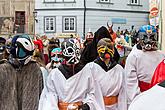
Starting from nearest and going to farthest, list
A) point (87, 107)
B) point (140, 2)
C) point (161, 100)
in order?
point (161, 100) → point (87, 107) → point (140, 2)

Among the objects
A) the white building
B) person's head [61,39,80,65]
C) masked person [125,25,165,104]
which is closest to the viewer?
person's head [61,39,80,65]

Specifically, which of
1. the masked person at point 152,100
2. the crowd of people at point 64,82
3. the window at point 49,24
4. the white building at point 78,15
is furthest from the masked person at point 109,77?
the window at point 49,24

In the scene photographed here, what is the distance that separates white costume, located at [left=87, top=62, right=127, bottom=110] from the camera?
4.92m

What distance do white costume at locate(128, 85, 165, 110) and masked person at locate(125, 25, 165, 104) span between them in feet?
12.1

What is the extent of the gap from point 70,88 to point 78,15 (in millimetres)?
29033

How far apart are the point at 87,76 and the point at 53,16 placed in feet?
97.1

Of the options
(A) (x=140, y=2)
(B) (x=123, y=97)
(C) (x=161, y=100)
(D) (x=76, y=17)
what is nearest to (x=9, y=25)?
(D) (x=76, y=17)

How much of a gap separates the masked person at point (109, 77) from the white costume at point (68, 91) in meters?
0.24

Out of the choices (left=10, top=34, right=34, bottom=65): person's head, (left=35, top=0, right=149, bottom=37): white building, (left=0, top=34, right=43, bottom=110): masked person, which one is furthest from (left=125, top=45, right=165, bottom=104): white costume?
(left=35, top=0, right=149, bottom=37): white building

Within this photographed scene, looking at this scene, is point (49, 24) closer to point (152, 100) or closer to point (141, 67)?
point (141, 67)

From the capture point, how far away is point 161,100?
1.51 m

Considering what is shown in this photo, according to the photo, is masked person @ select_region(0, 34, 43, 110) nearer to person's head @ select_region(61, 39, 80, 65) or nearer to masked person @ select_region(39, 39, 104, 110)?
masked person @ select_region(39, 39, 104, 110)

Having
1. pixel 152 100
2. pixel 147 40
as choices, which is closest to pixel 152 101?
pixel 152 100

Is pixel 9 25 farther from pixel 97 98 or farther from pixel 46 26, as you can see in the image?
pixel 97 98
